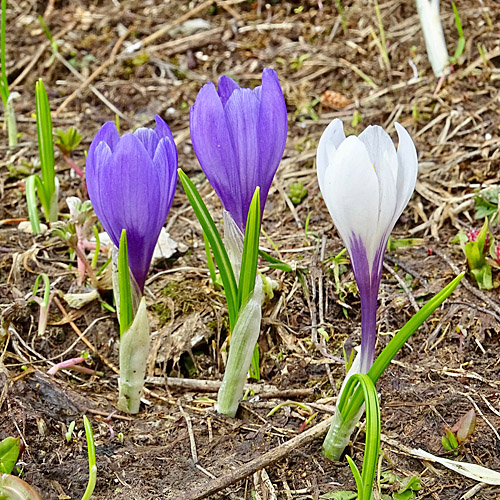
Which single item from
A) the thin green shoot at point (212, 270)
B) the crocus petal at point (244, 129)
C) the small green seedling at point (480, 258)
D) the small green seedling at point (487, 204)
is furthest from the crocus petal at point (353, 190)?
the small green seedling at point (487, 204)

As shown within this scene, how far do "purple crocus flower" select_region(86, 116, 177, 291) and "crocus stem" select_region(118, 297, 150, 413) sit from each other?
0.12 metres

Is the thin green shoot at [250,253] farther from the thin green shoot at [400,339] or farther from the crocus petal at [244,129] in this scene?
the thin green shoot at [400,339]

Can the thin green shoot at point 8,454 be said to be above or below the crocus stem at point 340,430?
above

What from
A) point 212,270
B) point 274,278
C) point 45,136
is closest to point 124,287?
point 212,270

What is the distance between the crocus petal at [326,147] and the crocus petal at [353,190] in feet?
0.10

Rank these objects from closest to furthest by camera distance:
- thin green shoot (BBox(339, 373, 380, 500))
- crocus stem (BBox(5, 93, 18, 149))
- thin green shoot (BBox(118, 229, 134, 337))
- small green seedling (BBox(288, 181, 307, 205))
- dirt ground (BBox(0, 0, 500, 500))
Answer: thin green shoot (BBox(339, 373, 380, 500)), thin green shoot (BBox(118, 229, 134, 337)), dirt ground (BBox(0, 0, 500, 500)), small green seedling (BBox(288, 181, 307, 205)), crocus stem (BBox(5, 93, 18, 149))

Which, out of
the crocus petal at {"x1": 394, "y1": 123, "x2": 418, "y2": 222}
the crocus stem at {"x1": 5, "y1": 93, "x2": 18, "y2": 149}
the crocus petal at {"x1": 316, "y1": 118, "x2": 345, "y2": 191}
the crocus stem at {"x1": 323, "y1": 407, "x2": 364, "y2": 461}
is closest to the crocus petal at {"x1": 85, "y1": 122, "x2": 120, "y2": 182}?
the crocus petal at {"x1": 316, "y1": 118, "x2": 345, "y2": 191}

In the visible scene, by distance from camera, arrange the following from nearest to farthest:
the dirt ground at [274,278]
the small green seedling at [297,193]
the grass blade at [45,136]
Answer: the dirt ground at [274,278] < the grass blade at [45,136] < the small green seedling at [297,193]

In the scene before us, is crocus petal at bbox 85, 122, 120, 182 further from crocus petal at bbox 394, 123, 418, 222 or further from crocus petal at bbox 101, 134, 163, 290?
crocus petal at bbox 394, 123, 418, 222

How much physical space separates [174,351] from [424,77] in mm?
1723

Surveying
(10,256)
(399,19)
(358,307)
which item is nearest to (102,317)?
(10,256)

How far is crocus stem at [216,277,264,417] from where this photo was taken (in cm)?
147

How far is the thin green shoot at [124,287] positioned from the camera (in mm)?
1360

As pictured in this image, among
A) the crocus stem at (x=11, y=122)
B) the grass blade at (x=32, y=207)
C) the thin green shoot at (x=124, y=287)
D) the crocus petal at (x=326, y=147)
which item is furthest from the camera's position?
the crocus stem at (x=11, y=122)
